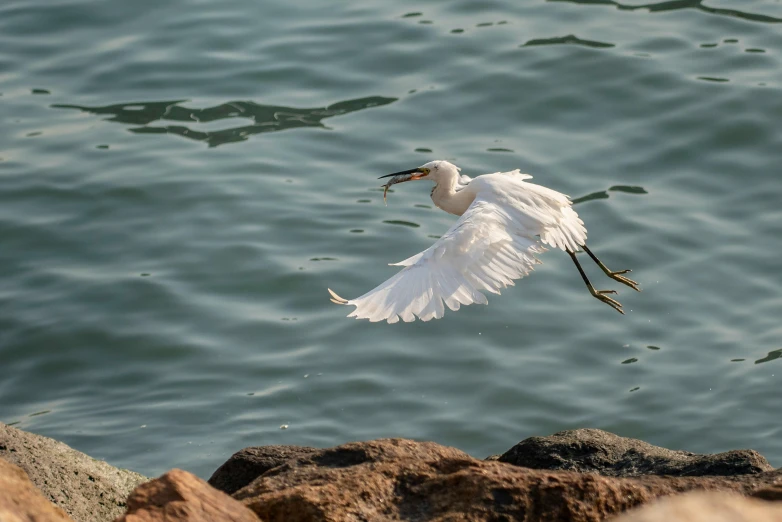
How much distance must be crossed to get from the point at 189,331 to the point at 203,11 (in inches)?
233

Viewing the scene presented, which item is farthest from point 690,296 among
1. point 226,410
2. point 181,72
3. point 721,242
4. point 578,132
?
point 181,72

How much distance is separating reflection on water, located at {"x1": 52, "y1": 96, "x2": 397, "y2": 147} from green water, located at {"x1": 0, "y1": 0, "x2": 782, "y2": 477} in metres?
0.03

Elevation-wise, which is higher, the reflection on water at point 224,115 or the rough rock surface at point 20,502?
the rough rock surface at point 20,502

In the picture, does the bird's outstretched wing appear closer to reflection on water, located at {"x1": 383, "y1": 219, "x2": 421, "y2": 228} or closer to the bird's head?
the bird's head

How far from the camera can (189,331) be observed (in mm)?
8273

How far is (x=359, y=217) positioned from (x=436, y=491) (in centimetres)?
609

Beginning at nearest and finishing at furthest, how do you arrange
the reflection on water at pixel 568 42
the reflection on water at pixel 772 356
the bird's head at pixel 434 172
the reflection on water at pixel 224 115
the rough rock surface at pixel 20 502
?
the rough rock surface at pixel 20 502, the bird's head at pixel 434 172, the reflection on water at pixel 772 356, the reflection on water at pixel 224 115, the reflection on water at pixel 568 42

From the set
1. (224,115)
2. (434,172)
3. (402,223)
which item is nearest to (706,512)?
(434,172)

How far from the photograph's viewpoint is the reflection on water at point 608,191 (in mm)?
9273

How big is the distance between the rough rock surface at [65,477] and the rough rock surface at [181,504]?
1.28 metres

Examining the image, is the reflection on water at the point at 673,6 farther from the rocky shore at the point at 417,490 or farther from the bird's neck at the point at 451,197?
the rocky shore at the point at 417,490

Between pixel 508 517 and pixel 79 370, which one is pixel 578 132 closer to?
pixel 79 370

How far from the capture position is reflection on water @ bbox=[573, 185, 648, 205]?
Answer: 30.4ft

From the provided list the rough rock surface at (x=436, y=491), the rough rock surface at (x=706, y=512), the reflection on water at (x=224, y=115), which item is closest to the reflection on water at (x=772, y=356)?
the rough rock surface at (x=436, y=491)
